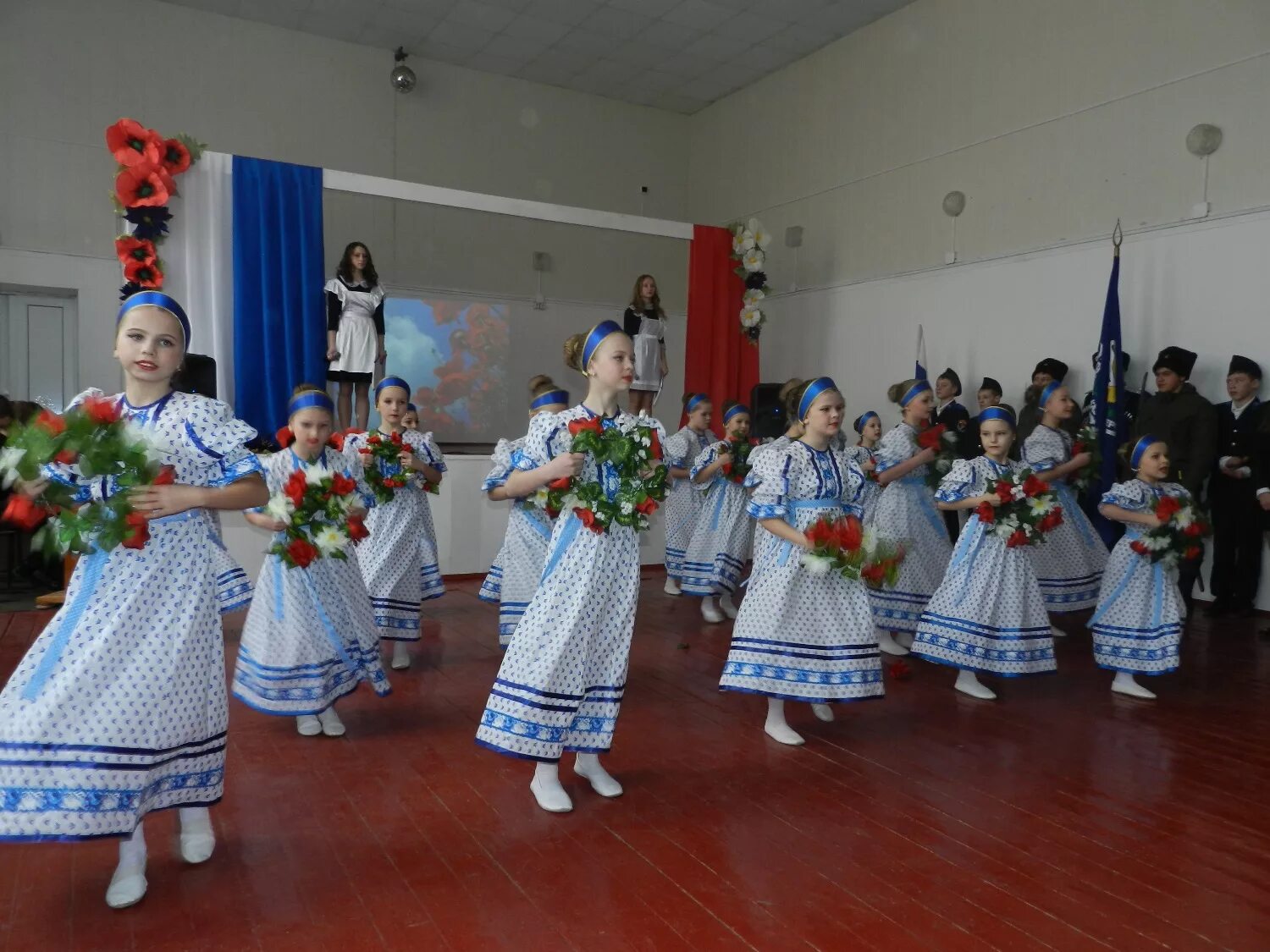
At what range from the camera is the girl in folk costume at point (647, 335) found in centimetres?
930

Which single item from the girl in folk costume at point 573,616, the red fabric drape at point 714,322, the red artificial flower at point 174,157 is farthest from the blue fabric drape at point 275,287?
the girl in folk costume at point 573,616

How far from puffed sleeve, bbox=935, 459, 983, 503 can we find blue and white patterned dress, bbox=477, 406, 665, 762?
2.31 m

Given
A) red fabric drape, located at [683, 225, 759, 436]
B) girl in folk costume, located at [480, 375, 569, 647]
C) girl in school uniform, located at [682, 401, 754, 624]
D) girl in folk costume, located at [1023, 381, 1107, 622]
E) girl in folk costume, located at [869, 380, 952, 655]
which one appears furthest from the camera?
red fabric drape, located at [683, 225, 759, 436]

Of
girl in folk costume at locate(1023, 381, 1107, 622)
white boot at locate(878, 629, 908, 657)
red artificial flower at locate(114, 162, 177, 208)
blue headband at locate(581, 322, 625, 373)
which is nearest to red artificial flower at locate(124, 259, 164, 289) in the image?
red artificial flower at locate(114, 162, 177, 208)

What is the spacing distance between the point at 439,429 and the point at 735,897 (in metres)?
8.49

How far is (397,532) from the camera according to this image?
5.39 m

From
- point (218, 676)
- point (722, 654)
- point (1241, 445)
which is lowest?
point (722, 654)

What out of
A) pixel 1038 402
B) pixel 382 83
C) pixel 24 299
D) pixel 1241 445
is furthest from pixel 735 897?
pixel 382 83

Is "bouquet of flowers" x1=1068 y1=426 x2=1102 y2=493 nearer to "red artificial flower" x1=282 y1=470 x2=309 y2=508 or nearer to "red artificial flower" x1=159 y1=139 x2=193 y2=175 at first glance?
"red artificial flower" x1=282 y1=470 x2=309 y2=508

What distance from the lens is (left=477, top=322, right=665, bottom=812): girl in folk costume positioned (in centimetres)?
326

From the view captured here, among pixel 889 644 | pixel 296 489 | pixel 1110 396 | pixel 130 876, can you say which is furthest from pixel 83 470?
pixel 1110 396

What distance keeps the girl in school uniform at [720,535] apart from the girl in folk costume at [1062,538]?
6.54ft

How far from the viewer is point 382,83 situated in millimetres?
11625

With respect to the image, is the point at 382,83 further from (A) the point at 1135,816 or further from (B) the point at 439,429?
(A) the point at 1135,816
